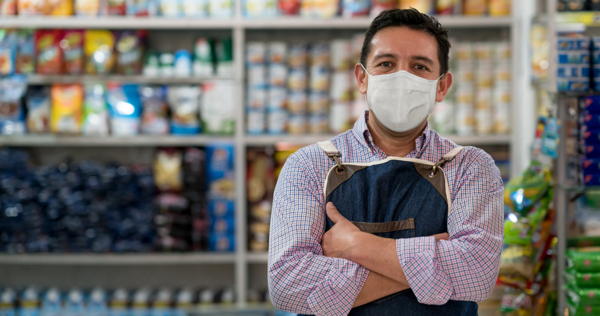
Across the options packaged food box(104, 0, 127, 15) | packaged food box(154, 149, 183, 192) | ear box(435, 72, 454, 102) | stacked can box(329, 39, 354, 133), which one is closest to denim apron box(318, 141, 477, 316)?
ear box(435, 72, 454, 102)

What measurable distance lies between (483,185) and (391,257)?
291 mm

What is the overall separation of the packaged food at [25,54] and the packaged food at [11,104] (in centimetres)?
7

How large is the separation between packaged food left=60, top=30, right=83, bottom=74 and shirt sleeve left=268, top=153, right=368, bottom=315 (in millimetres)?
3067

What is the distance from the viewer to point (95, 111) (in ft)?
15.5

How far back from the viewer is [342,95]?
4.66 m

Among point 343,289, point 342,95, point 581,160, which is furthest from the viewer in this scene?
point 342,95

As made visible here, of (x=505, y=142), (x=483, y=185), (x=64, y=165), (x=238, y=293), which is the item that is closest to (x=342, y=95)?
(x=505, y=142)

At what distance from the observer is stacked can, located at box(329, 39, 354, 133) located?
4.66 metres

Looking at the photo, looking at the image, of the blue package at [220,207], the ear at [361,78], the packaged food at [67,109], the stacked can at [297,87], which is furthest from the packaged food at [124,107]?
the ear at [361,78]

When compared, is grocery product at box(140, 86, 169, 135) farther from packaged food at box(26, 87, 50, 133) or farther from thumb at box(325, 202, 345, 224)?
thumb at box(325, 202, 345, 224)

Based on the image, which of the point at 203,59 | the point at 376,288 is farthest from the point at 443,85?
the point at 203,59

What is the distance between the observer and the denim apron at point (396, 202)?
1847mm

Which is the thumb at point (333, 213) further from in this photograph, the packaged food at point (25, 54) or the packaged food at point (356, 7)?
the packaged food at point (25, 54)

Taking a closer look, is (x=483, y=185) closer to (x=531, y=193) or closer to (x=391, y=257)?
(x=391, y=257)
